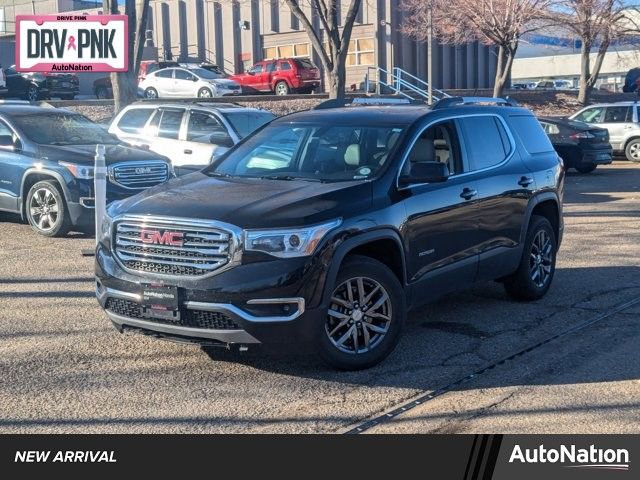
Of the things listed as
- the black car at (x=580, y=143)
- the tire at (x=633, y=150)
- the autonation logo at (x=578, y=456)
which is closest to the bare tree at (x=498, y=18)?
the tire at (x=633, y=150)

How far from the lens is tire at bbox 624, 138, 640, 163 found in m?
24.2

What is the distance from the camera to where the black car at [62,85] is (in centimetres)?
3312

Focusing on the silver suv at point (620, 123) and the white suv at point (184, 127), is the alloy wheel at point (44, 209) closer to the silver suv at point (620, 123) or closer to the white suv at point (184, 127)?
the white suv at point (184, 127)

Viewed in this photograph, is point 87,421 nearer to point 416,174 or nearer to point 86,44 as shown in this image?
point 416,174

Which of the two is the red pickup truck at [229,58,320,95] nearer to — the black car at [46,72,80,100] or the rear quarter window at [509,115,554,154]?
the black car at [46,72,80,100]

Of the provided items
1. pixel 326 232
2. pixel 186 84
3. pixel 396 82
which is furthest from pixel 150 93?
pixel 326 232

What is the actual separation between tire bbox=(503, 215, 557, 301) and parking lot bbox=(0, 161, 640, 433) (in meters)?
0.16

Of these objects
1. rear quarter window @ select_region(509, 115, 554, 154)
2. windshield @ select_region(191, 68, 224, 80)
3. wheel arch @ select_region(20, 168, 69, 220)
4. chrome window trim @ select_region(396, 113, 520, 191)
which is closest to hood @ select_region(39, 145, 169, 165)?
wheel arch @ select_region(20, 168, 69, 220)

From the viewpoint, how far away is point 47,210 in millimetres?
11773

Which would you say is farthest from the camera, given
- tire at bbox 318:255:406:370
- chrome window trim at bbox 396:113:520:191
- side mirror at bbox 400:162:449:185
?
chrome window trim at bbox 396:113:520:191

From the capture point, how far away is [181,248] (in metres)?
5.83

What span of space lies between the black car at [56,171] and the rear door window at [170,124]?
2.18 metres

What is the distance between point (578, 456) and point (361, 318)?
6.41ft

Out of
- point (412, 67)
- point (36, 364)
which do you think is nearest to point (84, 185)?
point (36, 364)
